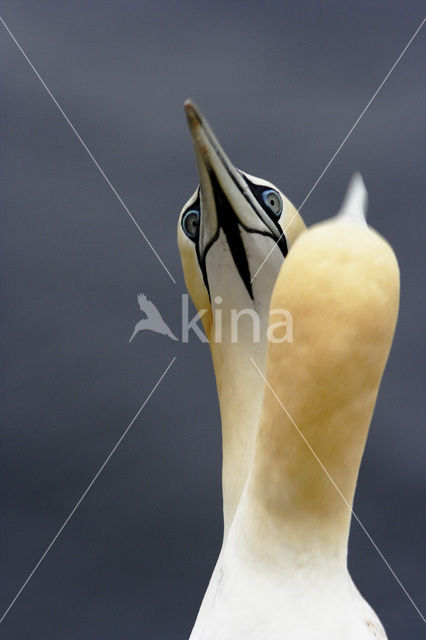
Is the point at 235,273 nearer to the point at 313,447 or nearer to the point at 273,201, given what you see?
the point at 273,201

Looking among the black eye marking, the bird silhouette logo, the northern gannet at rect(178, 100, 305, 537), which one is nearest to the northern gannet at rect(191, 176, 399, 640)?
the northern gannet at rect(178, 100, 305, 537)

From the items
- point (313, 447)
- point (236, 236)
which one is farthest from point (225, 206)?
point (313, 447)

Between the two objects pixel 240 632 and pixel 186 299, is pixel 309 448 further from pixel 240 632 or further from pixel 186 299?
pixel 186 299

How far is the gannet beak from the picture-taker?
2.01 m

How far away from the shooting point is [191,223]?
7.45 feet

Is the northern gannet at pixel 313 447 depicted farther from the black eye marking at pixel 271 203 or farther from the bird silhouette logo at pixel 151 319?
the bird silhouette logo at pixel 151 319

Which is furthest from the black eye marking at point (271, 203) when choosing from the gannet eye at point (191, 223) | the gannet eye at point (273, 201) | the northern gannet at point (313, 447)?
the northern gannet at point (313, 447)

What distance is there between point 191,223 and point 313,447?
832mm

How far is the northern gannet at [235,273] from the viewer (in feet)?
7.07

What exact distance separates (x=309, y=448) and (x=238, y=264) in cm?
69

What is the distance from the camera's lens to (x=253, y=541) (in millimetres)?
1808

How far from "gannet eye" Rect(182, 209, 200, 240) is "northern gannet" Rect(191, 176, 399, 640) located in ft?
2.00

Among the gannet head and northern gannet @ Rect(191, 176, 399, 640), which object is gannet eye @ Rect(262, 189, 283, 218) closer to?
the gannet head

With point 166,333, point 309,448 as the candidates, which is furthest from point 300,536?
point 166,333
